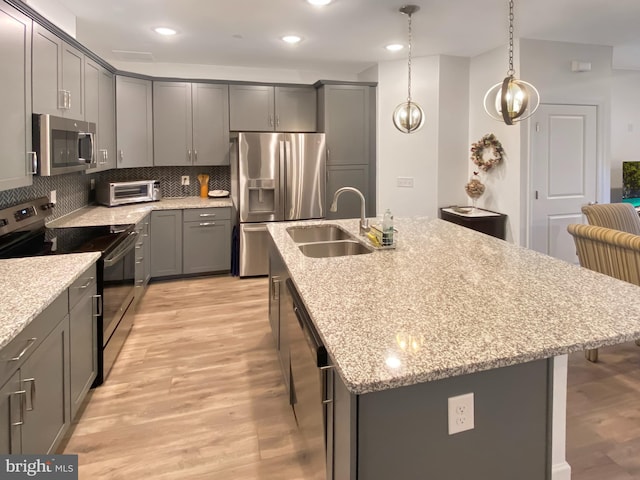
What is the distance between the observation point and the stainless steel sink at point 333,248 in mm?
2814

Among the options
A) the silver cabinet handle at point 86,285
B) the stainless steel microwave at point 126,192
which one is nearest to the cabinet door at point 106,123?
the stainless steel microwave at point 126,192

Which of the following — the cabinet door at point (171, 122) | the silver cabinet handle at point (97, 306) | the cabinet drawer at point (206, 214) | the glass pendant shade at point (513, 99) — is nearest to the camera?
the glass pendant shade at point (513, 99)

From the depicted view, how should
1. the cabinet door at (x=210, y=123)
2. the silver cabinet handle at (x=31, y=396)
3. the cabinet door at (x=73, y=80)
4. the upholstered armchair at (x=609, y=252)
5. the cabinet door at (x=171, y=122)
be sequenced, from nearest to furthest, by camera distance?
the silver cabinet handle at (x=31, y=396) → the upholstered armchair at (x=609, y=252) → the cabinet door at (x=73, y=80) → the cabinet door at (x=171, y=122) → the cabinet door at (x=210, y=123)

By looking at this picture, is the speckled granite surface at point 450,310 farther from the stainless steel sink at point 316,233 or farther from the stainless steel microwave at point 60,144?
the stainless steel microwave at point 60,144

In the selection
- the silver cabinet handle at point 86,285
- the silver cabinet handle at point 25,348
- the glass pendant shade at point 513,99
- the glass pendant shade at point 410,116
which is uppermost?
the glass pendant shade at point 410,116

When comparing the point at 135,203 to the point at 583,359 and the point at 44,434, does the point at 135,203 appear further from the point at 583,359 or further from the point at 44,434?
the point at 583,359

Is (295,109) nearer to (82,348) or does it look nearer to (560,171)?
(560,171)

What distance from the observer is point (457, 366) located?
3.72 feet

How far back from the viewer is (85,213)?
4137mm

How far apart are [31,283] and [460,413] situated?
1789mm

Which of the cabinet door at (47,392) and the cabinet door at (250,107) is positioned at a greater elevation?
the cabinet door at (250,107)

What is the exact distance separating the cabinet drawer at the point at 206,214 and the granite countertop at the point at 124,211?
0.06 meters

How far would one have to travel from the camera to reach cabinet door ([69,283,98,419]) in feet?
7.06

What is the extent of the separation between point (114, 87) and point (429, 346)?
461 centimetres
